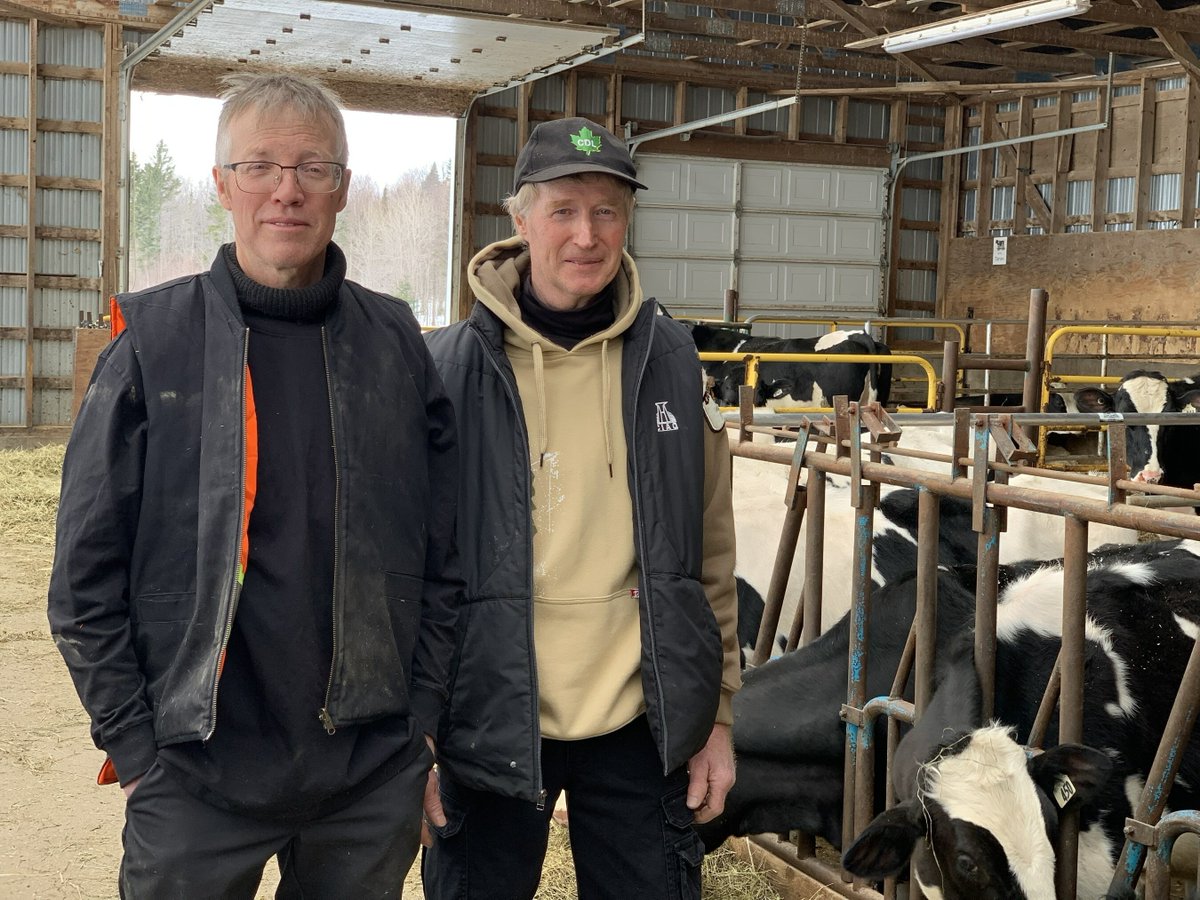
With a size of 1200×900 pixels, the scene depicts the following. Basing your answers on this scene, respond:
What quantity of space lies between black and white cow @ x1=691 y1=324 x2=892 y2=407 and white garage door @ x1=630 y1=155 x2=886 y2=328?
4616mm

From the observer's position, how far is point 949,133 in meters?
19.2

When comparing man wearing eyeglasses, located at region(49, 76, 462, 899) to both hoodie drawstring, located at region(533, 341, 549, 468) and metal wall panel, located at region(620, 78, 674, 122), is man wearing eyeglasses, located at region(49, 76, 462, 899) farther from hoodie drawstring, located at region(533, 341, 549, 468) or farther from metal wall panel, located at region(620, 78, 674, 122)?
metal wall panel, located at region(620, 78, 674, 122)

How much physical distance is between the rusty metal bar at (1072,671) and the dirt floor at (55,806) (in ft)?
3.63

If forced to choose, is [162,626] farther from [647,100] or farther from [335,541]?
[647,100]

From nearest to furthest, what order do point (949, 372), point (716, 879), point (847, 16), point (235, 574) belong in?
point (235, 574) → point (716, 879) → point (949, 372) → point (847, 16)

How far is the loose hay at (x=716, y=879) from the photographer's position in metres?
3.89

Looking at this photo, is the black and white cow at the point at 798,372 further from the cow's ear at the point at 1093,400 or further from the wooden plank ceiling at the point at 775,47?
the cow's ear at the point at 1093,400

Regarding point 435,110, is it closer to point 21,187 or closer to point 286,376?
point 21,187

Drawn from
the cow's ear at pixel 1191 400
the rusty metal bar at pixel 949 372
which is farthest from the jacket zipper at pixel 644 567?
the cow's ear at pixel 1191 400

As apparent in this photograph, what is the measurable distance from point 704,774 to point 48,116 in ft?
47.1

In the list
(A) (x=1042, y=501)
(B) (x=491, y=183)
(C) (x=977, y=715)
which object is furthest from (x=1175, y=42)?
(C) (x=977, y=715)

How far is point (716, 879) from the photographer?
4.01m

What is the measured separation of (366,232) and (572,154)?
50.7ft

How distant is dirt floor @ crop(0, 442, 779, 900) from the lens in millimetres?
3881
